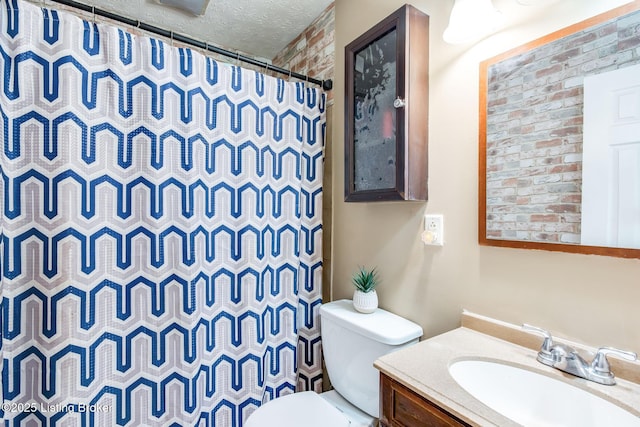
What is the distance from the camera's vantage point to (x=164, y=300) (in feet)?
4.25

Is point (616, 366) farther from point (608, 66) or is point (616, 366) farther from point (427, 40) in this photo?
point (427, 40)

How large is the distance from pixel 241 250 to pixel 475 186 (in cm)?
105

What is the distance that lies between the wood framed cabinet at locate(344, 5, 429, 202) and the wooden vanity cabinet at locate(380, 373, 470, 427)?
628 millimetres

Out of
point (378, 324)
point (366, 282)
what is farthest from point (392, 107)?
point (378, 324)

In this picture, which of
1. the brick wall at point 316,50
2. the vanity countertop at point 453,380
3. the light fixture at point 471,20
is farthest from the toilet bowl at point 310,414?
the brick wall at point 316,50

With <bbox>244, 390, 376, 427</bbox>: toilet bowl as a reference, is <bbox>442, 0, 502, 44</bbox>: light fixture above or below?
above

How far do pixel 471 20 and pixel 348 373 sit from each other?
1366 mm

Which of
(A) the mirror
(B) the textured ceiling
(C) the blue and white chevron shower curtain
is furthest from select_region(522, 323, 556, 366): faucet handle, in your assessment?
(B) the textured ceiling

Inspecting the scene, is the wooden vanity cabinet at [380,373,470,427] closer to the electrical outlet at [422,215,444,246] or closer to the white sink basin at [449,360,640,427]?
the white sink basin at [449,360,640,427]

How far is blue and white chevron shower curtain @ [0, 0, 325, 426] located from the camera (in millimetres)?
1078

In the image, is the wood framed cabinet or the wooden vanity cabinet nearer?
the wooden vanity cabinet

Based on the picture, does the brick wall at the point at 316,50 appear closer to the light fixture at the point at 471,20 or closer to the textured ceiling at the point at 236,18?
the textured ceiling at the point at 236,18

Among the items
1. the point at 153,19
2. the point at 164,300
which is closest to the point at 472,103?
the point at 164,300

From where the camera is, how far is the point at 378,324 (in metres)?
1.19
